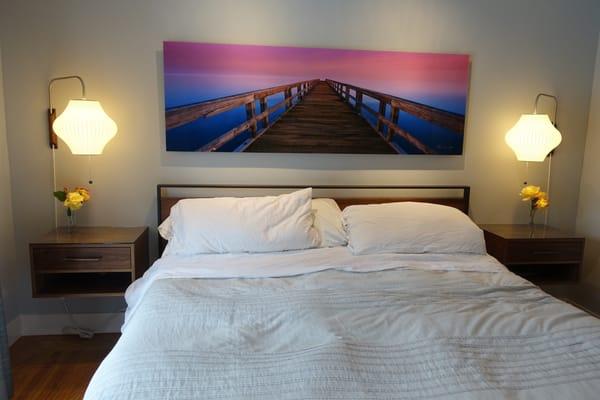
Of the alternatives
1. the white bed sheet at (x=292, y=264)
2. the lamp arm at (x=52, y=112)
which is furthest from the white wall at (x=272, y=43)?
the white bed sheet at (x=292, y=264)

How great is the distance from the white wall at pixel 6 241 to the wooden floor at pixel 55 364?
0.85ft

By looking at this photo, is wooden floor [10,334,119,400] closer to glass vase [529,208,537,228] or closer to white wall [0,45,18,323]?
white wall [0,45,18,323]

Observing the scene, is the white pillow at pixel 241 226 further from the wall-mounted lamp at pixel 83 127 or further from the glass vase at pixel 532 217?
the glass vase at pixel 532 217

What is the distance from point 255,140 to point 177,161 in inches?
20.9

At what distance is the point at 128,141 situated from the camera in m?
2.66

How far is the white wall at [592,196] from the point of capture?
297 cm

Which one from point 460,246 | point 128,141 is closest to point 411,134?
point 460,246

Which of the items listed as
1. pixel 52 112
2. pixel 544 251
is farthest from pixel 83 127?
pixel 544 251

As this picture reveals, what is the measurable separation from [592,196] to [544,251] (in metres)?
0.73

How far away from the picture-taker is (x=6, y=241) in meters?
2.50

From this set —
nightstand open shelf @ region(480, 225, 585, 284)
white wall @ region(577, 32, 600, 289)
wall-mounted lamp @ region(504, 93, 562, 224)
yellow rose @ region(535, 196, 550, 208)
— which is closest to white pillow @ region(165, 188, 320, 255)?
nightstand open shelf @ region(480, 225, 585, 284)

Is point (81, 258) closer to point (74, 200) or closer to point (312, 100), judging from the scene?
point (74, 200)

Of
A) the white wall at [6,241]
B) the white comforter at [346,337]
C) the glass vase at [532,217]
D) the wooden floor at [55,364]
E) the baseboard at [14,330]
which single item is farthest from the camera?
the glass vase at [532,217]

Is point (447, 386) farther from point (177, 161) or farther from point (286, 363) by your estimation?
point (177, 161)
